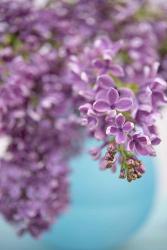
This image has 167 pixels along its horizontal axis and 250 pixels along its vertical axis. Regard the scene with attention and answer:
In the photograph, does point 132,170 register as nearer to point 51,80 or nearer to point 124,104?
point 124,104

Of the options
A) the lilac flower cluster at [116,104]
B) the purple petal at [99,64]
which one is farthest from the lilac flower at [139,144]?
the purple petal at [99,64]

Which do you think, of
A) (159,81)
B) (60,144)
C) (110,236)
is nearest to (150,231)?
(110,236)

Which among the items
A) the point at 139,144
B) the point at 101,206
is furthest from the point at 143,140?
the point at 101,206

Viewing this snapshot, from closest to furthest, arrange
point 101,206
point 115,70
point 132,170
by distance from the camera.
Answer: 1. point 132,170
2. point 115,70
3. point 101,206

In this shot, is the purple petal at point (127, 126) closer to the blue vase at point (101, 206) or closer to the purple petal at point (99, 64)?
the purple petal at point (99, 64)

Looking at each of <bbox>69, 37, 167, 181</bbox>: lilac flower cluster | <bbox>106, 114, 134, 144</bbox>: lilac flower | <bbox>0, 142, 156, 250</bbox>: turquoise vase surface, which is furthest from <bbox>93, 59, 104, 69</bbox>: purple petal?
<bbox>0, 142, 156, 250</bbox>: turquoise vase surface

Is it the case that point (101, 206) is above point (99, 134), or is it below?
below
